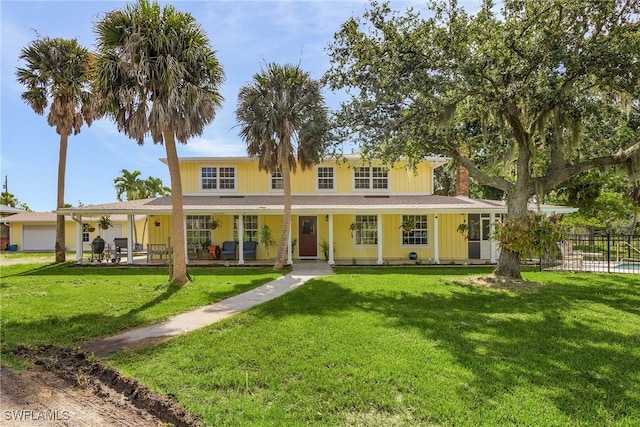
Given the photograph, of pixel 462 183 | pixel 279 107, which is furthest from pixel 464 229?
pixel 279 107

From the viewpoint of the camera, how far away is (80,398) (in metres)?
4.16

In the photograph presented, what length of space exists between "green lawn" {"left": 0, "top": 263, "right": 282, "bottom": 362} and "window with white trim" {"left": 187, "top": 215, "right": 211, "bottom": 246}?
121 inches

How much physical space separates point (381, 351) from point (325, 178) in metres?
13.6

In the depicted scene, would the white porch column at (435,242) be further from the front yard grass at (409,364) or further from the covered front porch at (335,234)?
the front yard grass at (409,364)

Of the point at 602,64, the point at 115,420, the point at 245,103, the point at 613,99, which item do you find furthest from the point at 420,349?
the point at 245,103

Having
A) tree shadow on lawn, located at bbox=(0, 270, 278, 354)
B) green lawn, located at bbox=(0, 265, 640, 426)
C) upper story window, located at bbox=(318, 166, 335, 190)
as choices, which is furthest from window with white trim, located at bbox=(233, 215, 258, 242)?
tree shadow on lawn, located at bbox=(0, 270, 278, 354)

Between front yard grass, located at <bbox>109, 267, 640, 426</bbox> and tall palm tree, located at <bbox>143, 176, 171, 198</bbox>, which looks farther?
tall palm tree, located at <bbox>143, 176, 171, 198</bbox>

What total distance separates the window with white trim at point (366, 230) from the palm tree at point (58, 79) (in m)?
12.3

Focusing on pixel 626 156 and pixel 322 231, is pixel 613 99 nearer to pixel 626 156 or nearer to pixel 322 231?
pixel 626 156

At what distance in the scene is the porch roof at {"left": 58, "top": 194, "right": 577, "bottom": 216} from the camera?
15234mm

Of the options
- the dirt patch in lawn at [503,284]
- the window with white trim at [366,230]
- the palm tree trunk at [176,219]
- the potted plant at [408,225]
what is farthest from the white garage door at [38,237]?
the dirt patch in lawn at [503,284]

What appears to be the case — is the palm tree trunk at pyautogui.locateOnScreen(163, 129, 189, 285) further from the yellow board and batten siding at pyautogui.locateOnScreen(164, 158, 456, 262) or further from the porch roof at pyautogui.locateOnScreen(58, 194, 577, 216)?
the yellow board and batten siding at pyautogui.locateOnScreen(164, 158, 456, 262)

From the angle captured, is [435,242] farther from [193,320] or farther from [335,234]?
[193,320]

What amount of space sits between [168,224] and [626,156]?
17275 mm
